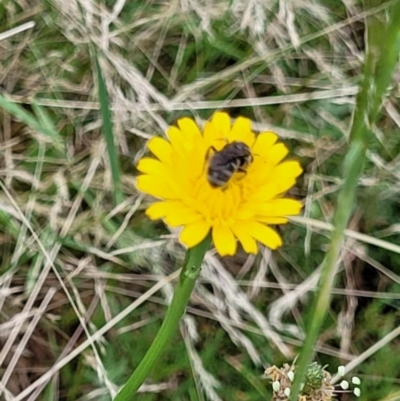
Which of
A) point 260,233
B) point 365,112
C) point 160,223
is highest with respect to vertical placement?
point 365,112

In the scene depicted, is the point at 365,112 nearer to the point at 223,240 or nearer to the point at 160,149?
the point at 223,240

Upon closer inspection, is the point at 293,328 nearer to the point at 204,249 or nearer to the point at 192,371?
the point at 192,371

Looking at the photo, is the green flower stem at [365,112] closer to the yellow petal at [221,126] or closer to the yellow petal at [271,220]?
the yellow petal at [271,220]

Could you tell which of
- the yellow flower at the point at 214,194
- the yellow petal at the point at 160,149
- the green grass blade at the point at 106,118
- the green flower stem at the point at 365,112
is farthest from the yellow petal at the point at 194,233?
the green grass blade at the point at 106,118

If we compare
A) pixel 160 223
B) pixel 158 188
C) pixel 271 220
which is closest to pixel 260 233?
pixel 271 220

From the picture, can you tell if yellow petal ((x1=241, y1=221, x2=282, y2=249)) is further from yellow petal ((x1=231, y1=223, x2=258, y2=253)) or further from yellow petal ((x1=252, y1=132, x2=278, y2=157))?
yellow petal ((x1=252, y1=132, x2=278, y2=157))
